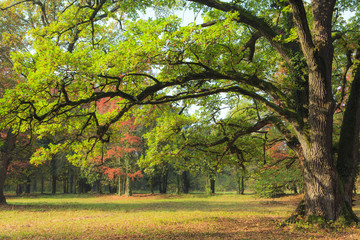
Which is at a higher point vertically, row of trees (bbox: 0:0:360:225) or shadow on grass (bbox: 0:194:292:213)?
row of trees (bbox: 0:0:360:225)

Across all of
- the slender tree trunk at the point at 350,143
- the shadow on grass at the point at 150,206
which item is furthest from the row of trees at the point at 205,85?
the shadow on grass at the point at 150,206

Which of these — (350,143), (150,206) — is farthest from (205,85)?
(150,206)

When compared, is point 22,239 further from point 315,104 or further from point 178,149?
point 315,104

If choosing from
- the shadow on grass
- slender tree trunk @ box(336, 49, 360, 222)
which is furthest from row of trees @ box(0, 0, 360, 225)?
the shadow on grass

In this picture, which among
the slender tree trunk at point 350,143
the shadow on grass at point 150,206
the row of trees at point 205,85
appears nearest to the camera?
the row of trees at point 205,85

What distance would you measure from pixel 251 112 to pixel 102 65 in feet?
23.6

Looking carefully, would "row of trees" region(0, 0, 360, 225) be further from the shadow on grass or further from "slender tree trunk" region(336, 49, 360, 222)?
the shadow on grass

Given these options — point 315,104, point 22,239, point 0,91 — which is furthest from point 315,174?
point 0,91

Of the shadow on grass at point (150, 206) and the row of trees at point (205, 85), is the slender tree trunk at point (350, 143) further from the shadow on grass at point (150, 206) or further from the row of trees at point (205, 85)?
the shadow on grass at point (150, 206)

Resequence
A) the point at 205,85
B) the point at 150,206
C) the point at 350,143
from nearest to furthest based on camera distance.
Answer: the point at 350,143 → the point at 205,85 → the point at 150,206

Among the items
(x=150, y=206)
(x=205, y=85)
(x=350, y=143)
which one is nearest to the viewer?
(x=350, y=143)

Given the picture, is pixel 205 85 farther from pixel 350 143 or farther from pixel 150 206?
pixel 150 206

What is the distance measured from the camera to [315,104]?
7.67 metres

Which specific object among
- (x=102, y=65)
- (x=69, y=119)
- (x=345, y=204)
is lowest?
(x=345, y=204)
